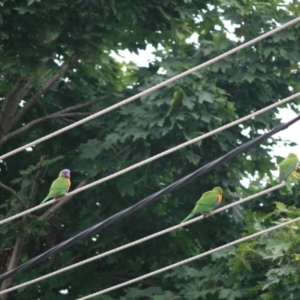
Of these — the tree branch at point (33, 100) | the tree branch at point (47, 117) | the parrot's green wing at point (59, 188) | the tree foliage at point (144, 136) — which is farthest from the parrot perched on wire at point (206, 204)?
the tree branch at point (33, 100)

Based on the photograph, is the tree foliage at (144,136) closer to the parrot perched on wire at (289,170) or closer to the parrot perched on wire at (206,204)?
the parrot perched on wire at (206,204)

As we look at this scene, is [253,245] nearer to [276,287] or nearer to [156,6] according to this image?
[276,287]

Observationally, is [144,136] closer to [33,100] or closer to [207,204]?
[33,100]

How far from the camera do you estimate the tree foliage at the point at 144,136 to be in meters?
10.7

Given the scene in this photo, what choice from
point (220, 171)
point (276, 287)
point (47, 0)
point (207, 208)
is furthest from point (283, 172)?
point (47, 0)

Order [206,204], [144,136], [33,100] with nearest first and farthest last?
1. [206,204]
2. [144,136]
3. [33,100]

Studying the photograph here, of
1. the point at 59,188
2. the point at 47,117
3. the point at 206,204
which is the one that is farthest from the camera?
the point at 47,117

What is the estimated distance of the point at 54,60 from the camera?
40.0 ft

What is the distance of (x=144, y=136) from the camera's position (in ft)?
35.1

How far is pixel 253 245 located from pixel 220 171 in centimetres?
137


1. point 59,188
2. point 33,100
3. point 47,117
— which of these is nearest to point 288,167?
point 59,188

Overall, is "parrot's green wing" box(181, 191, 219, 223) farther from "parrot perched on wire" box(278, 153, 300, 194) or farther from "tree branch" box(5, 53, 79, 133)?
"tree branch" box(5, 53, 79, 133)

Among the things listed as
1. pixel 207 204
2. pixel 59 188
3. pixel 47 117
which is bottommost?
pixel 207 204

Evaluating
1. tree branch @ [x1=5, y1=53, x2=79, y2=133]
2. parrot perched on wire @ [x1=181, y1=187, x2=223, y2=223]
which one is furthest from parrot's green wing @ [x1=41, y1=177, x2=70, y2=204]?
tree branch @ [x1=5, y1=53, x2=79, y2=133]
